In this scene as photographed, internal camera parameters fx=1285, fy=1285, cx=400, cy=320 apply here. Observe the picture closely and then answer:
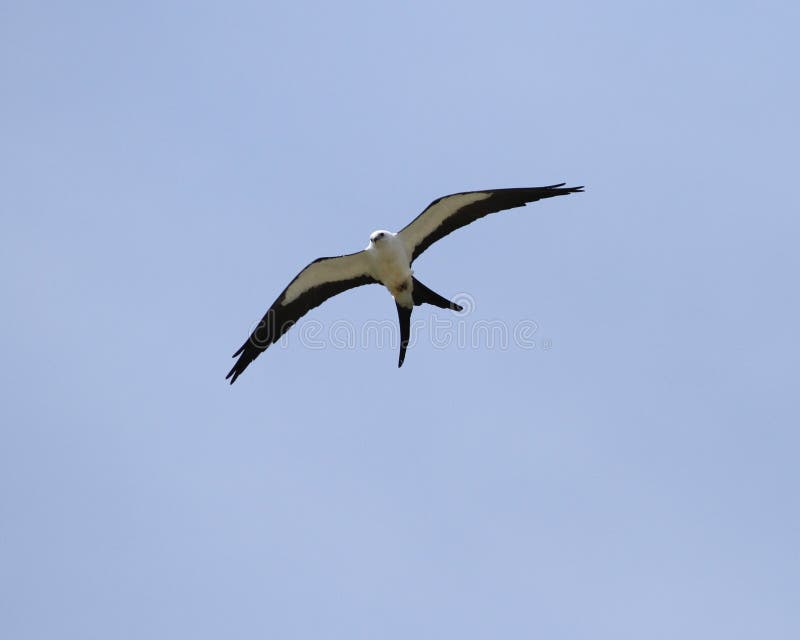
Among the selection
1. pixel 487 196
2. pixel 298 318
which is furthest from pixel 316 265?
pixel 487 196

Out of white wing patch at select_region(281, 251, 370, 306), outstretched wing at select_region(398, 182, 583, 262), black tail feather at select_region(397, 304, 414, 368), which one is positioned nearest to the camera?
outstretched wing at select_region(398, 182, 583, 262)

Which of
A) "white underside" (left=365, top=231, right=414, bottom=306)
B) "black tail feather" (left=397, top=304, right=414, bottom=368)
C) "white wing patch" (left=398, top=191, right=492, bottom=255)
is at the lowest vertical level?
"black tail feather" (left=397, top=304, right=414, bottom=368)

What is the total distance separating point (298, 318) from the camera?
20.9 metres

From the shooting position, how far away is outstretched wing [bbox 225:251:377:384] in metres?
20.6

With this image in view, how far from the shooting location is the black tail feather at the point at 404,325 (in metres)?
20.8

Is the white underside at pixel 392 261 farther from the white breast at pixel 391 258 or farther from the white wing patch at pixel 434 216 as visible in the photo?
the white wing patch at pixel 434 216

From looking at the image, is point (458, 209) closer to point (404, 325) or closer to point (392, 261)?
point (392, 261)

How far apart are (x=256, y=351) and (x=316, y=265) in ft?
5.56

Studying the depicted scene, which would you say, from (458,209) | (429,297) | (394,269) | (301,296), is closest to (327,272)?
(301,296)

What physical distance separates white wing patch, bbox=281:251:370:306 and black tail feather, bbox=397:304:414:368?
2.72ft

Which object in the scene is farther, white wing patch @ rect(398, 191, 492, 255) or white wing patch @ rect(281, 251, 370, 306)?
white wing patch @ rect(281, 251, 370, 306)

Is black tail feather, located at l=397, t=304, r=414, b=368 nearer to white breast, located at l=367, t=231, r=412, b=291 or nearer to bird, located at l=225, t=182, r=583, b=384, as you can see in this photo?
bird, located at l=225, t=182, r=583, b=384

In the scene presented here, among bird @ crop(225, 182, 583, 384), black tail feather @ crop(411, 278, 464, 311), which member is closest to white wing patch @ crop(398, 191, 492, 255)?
bird @ crop(225, 182, 583, 384)

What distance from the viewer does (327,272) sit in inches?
815
